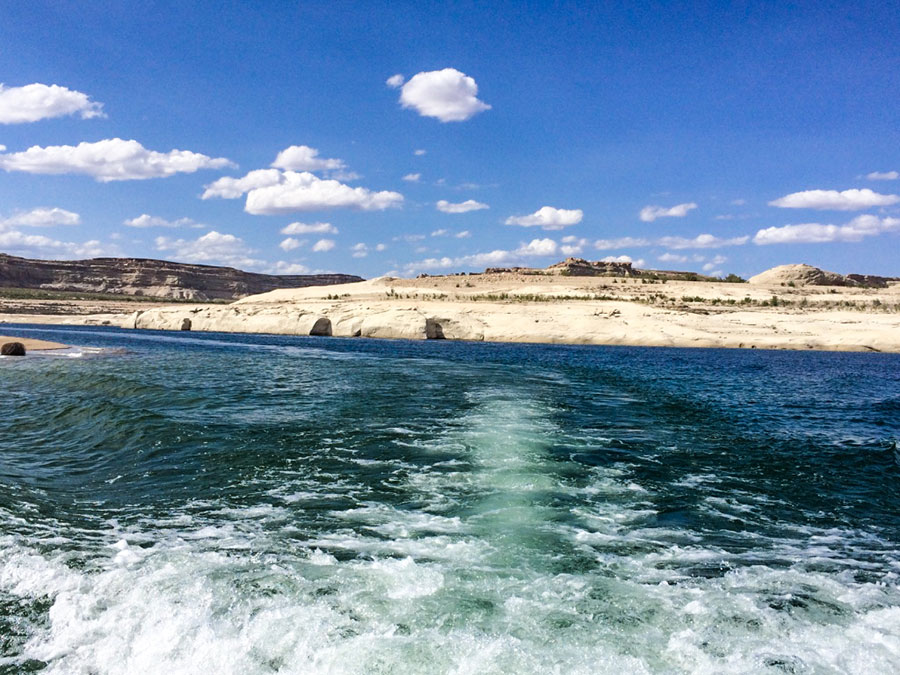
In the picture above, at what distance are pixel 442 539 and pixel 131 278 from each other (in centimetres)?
18758

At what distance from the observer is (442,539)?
24.9ft

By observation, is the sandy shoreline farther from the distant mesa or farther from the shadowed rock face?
the shadowed rock face

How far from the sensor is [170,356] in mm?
34625

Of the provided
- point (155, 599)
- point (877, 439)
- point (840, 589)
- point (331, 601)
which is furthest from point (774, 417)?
point (155, 599)

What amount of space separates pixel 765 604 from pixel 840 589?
1.07 metres

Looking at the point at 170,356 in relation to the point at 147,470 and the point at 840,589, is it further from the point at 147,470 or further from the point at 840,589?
the point at 840,589

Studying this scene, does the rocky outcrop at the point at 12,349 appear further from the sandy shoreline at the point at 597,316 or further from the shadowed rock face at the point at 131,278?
the shadowed rock face at the point at 131,278

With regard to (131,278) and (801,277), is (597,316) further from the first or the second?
(131,278)

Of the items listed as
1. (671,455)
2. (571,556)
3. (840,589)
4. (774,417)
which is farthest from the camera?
(774,417)

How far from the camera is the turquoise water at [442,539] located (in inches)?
205

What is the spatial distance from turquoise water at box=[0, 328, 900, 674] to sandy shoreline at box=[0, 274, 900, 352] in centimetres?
3537

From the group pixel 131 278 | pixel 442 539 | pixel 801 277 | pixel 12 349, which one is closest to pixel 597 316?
pixel 12 349

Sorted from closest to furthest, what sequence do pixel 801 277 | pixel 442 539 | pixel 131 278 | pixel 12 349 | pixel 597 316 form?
1. pixel 442 539
2. pixel 12 349
3. pixel 597 316
4. pixel 801 277
5. pixel 131 278

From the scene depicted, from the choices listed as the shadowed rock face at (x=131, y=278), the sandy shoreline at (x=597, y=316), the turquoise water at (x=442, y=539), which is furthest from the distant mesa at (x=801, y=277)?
the shadowed rock face at (x=131, y=278)
